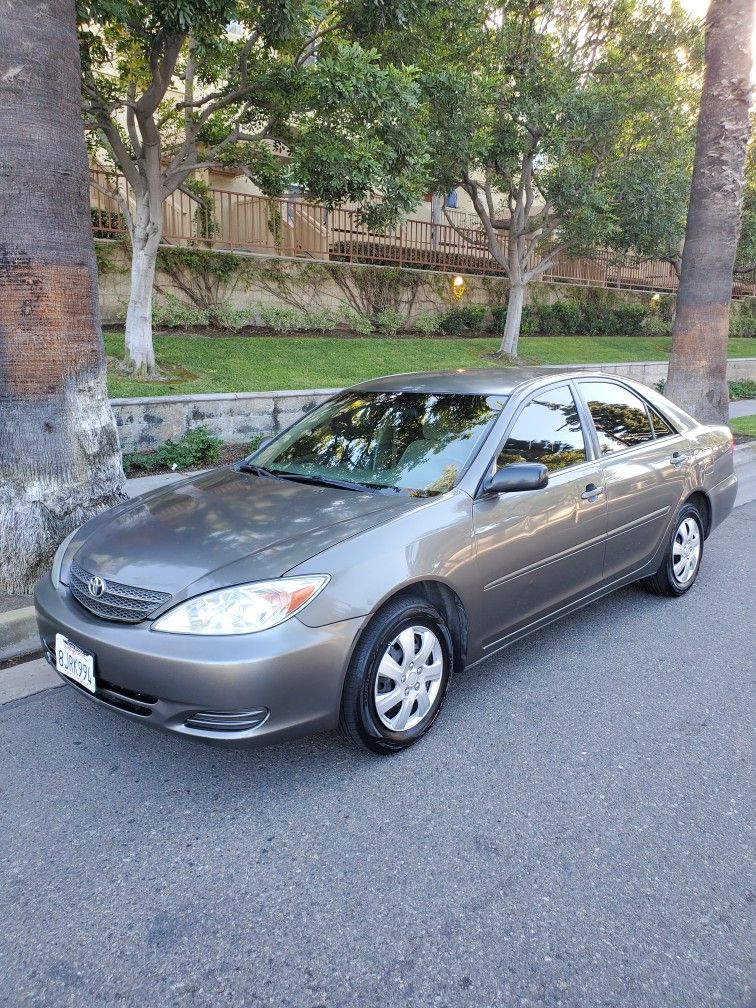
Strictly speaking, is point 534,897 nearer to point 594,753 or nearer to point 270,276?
point 594,753

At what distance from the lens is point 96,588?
9.75ft

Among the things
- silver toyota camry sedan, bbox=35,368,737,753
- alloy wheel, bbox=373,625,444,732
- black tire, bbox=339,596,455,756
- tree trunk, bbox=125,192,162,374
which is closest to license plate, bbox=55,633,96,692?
silver toyota camry sedan, bbox=35,368,737,753

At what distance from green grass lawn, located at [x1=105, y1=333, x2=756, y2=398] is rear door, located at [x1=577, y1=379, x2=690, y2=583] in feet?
10.7

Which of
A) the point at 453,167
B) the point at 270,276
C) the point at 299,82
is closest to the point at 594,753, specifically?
the point at 299,82

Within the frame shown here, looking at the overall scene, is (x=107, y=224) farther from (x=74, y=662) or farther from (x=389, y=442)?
(x=74, y=662)

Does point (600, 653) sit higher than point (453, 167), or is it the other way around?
point (453, 167)

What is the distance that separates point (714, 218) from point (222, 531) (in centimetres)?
862

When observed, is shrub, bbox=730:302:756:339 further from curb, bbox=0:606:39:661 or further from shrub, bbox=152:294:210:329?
curb, bbox=0:606:39:661

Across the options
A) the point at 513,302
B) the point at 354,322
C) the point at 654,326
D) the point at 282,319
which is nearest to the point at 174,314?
the point at 282,319

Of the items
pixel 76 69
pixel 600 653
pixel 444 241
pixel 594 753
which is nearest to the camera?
pixel 594 753

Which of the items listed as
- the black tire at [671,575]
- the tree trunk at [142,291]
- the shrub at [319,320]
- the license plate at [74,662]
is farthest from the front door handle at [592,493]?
the shrub at [319,320]

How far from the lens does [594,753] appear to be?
3125 mm

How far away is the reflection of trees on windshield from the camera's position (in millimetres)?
3574

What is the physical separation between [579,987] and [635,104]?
1435cm
